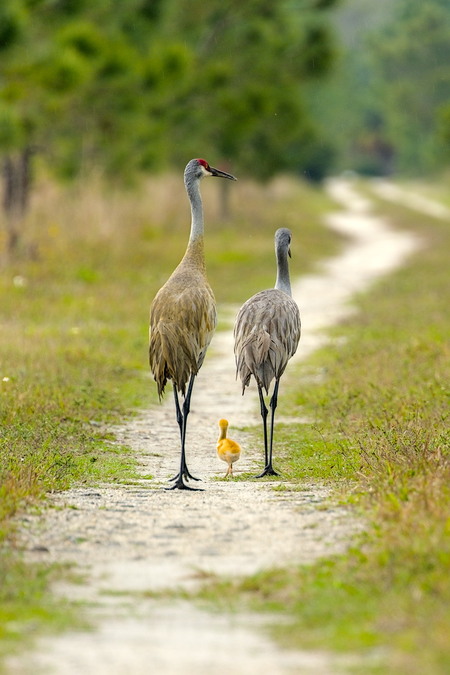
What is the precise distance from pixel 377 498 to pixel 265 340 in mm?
2387

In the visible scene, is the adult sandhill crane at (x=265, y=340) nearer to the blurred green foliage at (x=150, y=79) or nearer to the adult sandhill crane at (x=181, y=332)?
the adult sandhill crane at (x=181, y=332)

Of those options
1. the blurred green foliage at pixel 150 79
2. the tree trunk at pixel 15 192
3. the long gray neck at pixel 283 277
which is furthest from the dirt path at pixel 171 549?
the tree trunk at pixel 15 192

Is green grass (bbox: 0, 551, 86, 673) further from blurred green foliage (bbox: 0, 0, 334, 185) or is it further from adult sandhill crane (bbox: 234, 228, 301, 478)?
blurred green foliage (bbox: 0, 0, 334, 185)

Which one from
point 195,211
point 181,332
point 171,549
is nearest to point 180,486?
point 181,332

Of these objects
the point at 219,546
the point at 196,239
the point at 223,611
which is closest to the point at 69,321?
the point at 196,239

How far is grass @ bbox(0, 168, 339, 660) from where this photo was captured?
8.19 metres

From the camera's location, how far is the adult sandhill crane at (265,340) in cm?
904

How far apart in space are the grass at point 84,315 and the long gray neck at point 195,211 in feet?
5.88

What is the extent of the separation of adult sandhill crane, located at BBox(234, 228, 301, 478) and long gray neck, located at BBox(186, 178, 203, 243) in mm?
732

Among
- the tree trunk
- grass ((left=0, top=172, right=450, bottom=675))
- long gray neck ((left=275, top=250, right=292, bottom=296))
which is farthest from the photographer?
the tree trunk

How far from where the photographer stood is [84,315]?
58.8 feet

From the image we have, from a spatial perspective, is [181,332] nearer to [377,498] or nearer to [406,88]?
[377,498]

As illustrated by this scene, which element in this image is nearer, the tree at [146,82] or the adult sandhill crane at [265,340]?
the adult sandhill crane at [265,340]

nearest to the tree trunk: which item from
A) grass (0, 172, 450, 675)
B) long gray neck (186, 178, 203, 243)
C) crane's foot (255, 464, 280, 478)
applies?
grass (0, 172, 450, 675)
